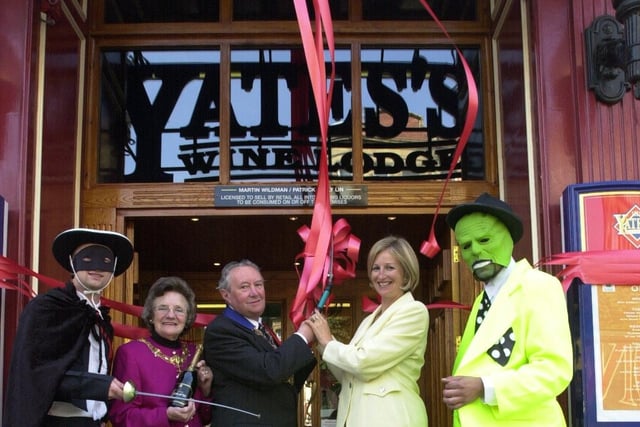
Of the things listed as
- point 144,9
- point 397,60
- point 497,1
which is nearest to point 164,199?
point 144,9

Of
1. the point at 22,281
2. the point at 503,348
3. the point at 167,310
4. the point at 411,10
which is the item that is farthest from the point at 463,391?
the point at 411,10

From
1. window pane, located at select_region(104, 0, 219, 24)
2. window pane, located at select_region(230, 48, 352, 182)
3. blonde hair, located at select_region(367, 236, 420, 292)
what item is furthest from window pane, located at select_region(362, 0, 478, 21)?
blonde hair, located at select_region(367, 236, 420, 292)

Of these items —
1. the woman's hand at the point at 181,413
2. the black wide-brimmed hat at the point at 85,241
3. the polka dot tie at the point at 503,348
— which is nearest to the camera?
the polka dot tie at the point at 503,348

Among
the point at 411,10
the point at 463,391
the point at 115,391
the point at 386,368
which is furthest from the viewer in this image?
the point at 411,10

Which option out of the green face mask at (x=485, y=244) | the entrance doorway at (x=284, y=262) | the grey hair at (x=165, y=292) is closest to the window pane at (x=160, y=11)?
the entrance doorway at (x=284, y=262)

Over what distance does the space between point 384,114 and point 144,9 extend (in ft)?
4.94

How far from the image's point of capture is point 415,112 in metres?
5.47

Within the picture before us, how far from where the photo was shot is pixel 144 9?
546 centimetres

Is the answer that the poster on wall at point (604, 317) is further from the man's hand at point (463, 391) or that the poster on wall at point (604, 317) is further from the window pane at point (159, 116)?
the window pane at point (159, 116)

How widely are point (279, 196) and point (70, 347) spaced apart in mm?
1906

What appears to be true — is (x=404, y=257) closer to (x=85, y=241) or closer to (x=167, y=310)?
(x=167, y=310)

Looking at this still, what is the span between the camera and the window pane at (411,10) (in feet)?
17.8

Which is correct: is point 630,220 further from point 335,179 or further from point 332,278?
point 335,179

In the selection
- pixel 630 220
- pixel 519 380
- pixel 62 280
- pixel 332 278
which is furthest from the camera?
pixel 62 280
